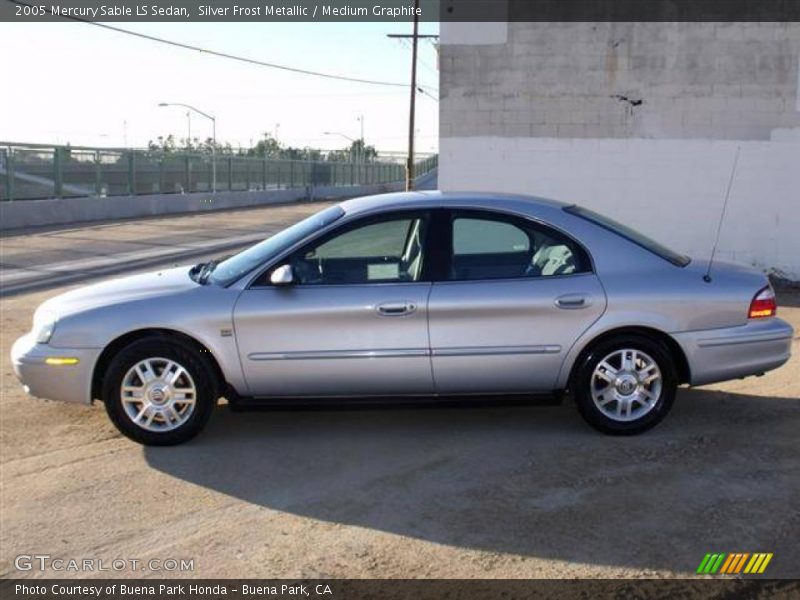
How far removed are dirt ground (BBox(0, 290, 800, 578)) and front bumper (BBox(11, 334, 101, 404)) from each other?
1.23 ft

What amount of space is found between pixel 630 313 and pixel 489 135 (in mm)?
8522

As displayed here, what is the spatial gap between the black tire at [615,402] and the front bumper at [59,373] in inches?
117

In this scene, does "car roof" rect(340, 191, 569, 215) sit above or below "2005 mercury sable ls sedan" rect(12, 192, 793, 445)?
above

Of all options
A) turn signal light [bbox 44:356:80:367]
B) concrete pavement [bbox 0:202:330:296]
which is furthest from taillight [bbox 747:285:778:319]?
concrete pavement [bbox 0:202:330:296]

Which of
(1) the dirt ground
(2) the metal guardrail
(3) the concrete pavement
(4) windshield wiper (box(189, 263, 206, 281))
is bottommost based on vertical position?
(1) the dirt ground

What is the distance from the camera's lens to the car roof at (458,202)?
526cm

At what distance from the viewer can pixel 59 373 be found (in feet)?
16.3

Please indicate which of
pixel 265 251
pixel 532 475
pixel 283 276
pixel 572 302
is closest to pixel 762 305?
pixel 572 302

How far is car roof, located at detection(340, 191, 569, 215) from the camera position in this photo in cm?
526

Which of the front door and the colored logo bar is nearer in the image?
the colored logo bar

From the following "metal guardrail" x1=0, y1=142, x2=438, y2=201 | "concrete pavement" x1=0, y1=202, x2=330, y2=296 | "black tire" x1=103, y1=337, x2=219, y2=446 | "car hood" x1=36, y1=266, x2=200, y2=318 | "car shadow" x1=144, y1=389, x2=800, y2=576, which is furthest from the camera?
"metal guardrail" x1=0, y1=142, x2=438, y2=201

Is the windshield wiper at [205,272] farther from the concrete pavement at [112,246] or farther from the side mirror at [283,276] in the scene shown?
the concrete pavement at [112,246]

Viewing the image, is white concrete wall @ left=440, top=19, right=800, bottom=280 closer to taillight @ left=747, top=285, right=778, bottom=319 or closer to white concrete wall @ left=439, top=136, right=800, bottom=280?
white concrete wall @ left=439, top=136, right=800, bottom=280

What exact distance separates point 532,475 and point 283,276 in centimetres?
187
